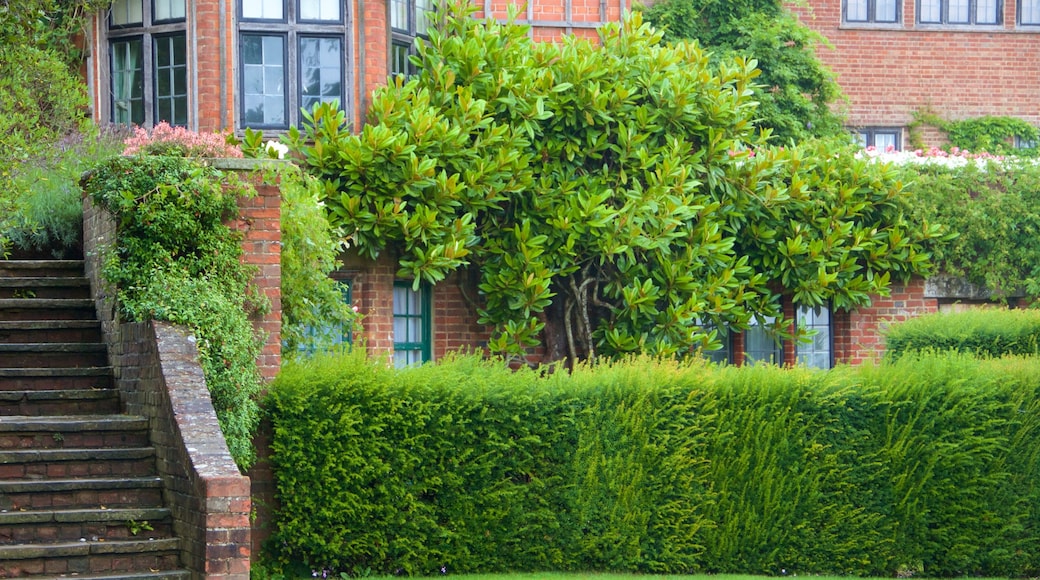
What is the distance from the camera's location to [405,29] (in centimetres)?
1747

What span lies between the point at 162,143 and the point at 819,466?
6620 mm

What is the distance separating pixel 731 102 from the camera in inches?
687

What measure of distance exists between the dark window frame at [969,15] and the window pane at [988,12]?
0.02m

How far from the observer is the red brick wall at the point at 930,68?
2548 cm

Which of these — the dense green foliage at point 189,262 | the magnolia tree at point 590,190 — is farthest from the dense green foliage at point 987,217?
the dense green foliage at point 189,262

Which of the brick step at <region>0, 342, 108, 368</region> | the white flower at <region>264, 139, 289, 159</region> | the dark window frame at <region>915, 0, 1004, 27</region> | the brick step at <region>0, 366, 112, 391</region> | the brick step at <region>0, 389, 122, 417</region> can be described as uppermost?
the dark window frame at <region>915, 0, 1004, 27</region>

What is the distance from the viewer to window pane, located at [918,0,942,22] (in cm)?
2580

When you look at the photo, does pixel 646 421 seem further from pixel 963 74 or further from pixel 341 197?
pixel 963 74

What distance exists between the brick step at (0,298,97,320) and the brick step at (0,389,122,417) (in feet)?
3.71

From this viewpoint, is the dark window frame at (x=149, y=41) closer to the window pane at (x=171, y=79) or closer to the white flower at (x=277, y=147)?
the window pane at (x=171, y=79)

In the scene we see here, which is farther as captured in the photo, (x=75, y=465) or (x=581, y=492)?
(x=581, y=492)

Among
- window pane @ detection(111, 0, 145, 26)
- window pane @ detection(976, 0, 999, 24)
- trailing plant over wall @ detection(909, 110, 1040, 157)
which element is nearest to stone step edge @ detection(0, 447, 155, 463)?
window pane @ detection(111, 0, 145, 26)

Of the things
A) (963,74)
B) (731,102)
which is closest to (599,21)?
(731,102)

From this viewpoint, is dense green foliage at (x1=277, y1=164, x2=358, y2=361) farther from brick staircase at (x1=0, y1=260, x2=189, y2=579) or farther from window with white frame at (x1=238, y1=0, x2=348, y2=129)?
window with white frame at (x1=238, y1=0, x2=348, y2=129)
